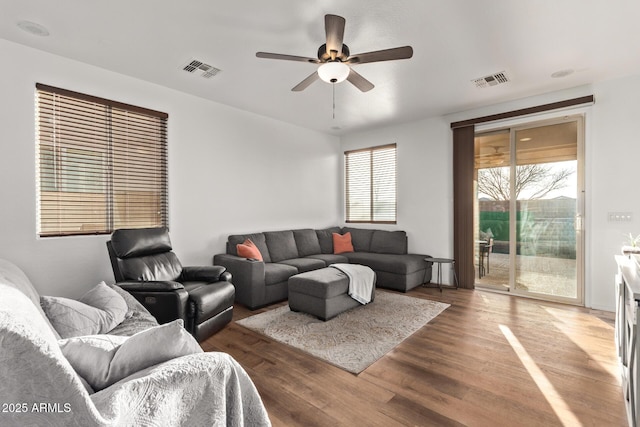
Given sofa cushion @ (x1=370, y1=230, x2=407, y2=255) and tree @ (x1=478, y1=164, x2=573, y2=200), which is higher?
tree @ (x1=478, y1=164, x2=573, y2=200)

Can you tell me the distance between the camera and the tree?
4070mm

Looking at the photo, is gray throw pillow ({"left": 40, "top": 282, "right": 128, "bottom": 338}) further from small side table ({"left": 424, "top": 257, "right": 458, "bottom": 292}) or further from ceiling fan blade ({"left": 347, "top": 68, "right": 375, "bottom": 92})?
small side table ({"left": 424, "top": 257, "right": 458, "bottom": 292})

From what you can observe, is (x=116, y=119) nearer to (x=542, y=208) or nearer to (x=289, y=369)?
(x=289, y=369)

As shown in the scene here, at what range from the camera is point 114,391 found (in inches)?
35.5

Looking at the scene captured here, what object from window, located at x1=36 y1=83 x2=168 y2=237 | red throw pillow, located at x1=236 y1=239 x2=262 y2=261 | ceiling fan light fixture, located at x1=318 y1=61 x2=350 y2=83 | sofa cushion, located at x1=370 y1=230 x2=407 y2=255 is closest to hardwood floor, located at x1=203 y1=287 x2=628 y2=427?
red throw pillow, located at x1=236 y1=239 x2=262 y2=261

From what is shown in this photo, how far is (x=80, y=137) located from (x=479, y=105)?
528 cm

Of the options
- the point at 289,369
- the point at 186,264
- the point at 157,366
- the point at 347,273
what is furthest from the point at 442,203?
the point at 157,366

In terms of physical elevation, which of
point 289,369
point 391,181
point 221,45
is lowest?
point 289,369

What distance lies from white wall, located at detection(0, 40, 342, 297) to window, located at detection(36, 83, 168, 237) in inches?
3.8

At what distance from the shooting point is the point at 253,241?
454 cm

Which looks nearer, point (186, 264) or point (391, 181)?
point (186, 264)

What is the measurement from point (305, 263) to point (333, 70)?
2.85 meters

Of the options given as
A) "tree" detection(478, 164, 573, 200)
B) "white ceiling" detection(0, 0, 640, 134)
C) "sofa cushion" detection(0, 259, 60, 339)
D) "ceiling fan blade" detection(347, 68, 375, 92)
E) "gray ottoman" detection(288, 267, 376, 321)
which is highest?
"white ceiling" detection(0, 0, 640, 134)

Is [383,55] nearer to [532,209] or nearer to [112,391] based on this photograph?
[112,391]
